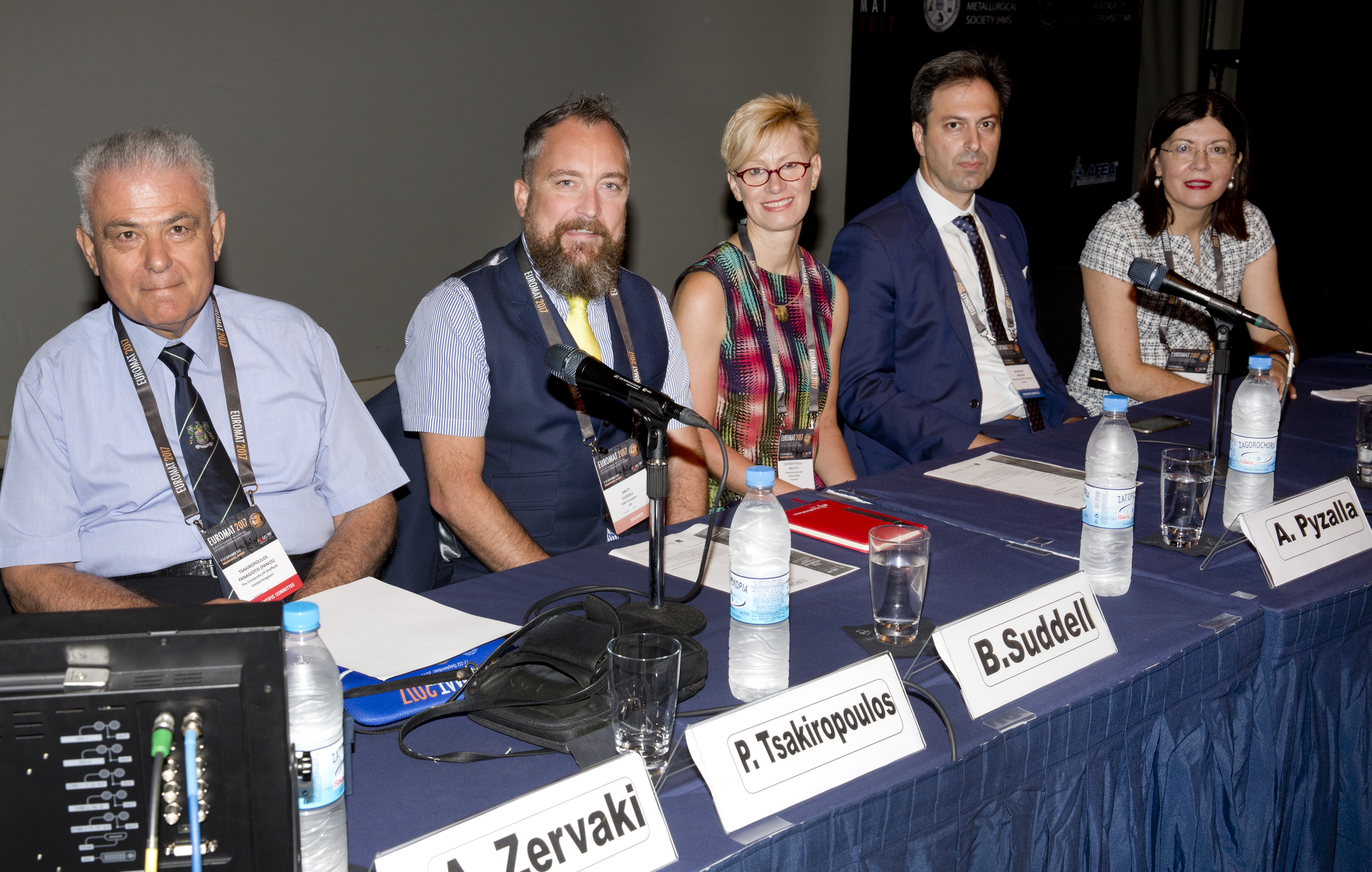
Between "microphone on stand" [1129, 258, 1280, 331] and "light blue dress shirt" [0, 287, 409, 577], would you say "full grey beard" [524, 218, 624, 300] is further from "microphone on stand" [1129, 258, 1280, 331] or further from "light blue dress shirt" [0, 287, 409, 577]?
"microphone on stand" [1129, 258, 1280, 331]

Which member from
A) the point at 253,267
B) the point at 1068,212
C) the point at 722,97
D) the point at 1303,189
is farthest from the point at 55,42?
the point at 1303,189

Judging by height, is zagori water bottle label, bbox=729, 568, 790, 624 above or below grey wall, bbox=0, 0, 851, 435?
below

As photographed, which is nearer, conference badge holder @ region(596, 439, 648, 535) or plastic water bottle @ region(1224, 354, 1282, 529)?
plastic water bottle @ region(1224, 354, 1282, 529)

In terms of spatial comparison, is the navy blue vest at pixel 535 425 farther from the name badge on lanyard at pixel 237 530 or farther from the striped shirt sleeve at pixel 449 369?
the name badge on lanyard at pixel 237 530

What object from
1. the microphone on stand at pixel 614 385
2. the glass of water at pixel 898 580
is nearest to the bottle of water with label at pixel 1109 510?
the glass of water at pixel 898 580

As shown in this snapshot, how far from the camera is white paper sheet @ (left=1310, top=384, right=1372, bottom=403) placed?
9.59 ft

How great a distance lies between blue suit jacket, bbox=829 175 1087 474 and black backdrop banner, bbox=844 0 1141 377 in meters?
2.23

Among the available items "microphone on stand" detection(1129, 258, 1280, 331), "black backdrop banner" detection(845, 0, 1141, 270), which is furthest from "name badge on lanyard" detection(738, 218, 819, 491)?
"black backdrop banner" detection(845, 0, 1141, 270)

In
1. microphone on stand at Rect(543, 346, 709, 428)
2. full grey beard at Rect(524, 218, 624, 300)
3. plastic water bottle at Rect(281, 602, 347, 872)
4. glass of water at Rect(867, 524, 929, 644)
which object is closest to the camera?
plastic water bottle at Rect(281, 602, 347, 872)

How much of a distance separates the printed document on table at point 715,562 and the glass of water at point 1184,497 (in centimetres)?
57

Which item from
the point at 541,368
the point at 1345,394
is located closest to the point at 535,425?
Answer: the point at 541,368

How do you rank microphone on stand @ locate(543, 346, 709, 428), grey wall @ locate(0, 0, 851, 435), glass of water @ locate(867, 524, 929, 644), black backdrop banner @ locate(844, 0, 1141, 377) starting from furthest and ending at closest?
1. black backdrop banner @ locate(844, 0, 1141, 377)
2. grey wall @ locate(0, 0, 851, 435)
3. glass of water @ locate(867, 524, 929, 644)
4. microphone on stand @ locate(543, 346, 709, 428)

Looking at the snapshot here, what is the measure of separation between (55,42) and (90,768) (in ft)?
11.1

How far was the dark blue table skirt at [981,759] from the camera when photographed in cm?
113
